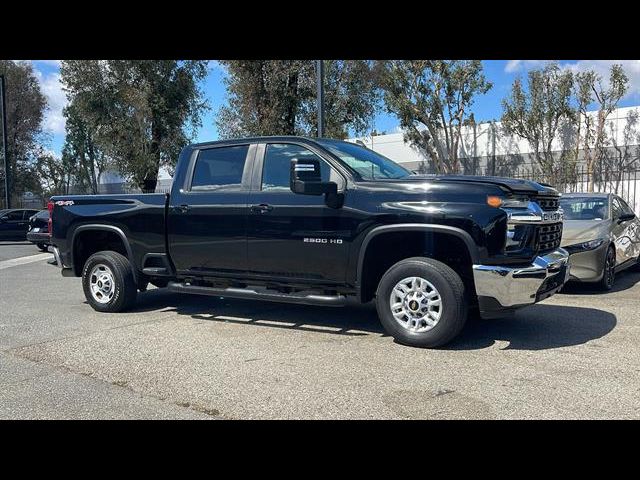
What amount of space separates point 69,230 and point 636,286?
859 cm

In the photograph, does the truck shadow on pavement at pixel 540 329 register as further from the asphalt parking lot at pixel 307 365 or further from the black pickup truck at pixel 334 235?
the black pickup truck at pixel 334 235

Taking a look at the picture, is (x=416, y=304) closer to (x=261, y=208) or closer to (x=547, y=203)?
(x=547, y=203)

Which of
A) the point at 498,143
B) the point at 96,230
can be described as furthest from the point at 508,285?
the point at 498,143

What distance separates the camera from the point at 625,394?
4.19 m

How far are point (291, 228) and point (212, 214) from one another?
1.09 metres

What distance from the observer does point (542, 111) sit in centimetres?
2070

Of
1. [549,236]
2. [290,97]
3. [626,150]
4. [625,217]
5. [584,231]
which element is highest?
[290,97]

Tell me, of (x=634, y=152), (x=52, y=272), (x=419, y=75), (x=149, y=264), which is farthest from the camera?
(x=419, y=75)

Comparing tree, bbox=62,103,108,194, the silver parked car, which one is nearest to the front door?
the silver parked car

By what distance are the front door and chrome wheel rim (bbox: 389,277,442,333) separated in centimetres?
64

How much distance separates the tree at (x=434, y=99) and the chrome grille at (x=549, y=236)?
1618 centimetres

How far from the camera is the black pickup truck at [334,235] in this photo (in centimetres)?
524
